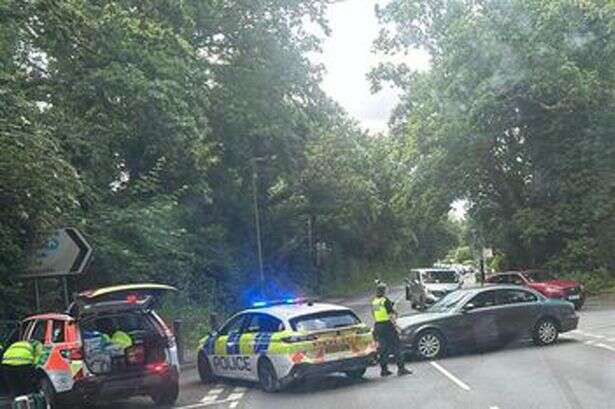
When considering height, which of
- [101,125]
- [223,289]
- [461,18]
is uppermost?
[461,18]

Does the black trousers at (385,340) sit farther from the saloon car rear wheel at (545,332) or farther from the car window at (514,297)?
the saloon car rear wheel at (545,332)

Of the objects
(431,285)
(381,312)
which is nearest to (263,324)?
(381,312)

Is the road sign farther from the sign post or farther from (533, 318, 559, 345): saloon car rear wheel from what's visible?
(533, 318, 559, 345): saloon car rear wheel

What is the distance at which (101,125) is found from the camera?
22766mm

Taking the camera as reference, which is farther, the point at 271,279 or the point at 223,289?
the point at 271,279

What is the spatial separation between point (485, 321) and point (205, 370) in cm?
586

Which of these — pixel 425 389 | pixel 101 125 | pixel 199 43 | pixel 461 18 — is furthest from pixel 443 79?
pixel 425 389

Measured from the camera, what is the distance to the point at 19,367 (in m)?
11.5

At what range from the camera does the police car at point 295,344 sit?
1392 cm

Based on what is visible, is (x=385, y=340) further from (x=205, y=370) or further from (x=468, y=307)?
(x=205, y=370)

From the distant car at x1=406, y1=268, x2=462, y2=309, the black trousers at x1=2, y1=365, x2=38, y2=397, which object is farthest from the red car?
→ the black trousers at x1=2, y1=365, x2=38, y2=397

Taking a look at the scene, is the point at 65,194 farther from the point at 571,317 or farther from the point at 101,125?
the point at 571,317

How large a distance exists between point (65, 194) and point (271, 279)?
109 feet

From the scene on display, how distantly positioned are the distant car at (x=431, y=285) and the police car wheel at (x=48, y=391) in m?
21.6
